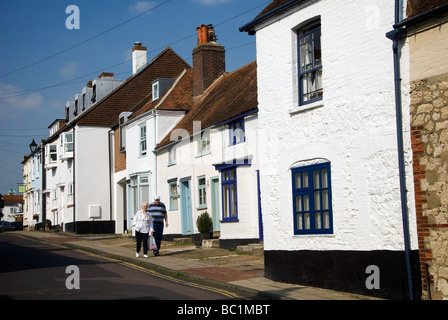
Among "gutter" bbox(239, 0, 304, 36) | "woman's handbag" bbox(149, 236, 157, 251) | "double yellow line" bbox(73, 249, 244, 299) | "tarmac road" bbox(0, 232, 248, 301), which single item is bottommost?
"double yellow line" bbox(73, 249, 244, 299)

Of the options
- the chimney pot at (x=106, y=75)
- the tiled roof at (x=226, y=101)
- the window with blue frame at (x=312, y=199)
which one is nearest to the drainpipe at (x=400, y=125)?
the window with blue frame at (x=312, y=199)

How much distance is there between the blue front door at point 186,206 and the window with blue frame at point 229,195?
183 inches

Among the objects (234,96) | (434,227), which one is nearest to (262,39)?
(434,227)

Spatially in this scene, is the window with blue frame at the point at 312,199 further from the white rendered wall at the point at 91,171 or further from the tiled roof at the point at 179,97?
the white rendered wall at the point at 91,171

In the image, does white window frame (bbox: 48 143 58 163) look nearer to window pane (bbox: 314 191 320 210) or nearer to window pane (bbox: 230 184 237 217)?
window pane (bbox: 230 184 237 217)

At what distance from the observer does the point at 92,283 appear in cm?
1233

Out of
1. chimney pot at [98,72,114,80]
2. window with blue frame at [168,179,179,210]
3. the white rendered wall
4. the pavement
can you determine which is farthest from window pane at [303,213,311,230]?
chimney pot at [98,72,114,80]

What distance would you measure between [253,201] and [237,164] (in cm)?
140

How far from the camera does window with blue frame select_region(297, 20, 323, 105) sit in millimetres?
12688

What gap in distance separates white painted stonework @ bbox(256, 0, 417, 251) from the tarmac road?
8.61ft

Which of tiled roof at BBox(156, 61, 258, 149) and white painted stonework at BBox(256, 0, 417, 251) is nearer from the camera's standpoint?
white painted stonework at BBox(256, 0, 417, 251)
